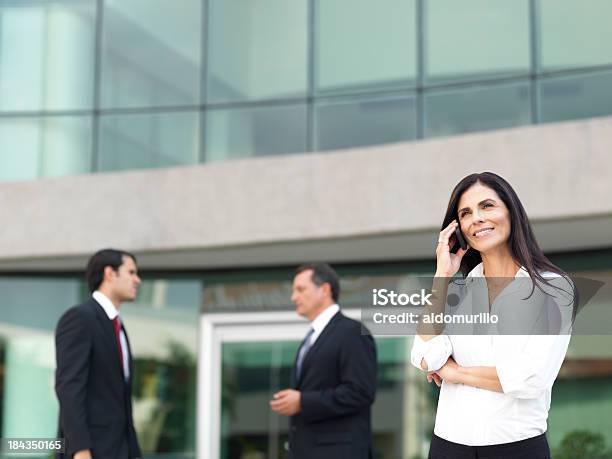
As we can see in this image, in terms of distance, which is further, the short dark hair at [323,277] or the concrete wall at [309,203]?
the concrete wall at [309,203]

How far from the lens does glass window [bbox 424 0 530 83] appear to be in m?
10.2

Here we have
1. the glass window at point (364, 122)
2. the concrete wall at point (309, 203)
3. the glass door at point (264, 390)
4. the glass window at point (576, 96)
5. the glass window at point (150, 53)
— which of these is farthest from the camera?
the glass window at point (150, 53)

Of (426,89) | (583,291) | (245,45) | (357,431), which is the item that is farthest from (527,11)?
(583,291)

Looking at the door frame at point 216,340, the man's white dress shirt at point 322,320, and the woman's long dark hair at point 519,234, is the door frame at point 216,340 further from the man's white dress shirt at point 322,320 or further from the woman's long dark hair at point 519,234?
the woman's long dark hair at point 519,234

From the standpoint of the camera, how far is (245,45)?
37.8ft

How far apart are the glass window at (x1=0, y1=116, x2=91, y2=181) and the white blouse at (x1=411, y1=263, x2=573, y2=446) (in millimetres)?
9103

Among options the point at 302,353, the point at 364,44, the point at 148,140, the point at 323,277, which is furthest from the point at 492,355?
the point at 148,140

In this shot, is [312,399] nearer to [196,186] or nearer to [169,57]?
[196,186]

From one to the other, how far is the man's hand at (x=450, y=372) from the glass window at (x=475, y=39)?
7.64 metres

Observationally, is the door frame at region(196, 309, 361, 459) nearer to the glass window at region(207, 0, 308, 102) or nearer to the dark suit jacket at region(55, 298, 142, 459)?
the glass window at region(207, 0, 308, 102)

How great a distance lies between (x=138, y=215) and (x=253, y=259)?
1.36 meters

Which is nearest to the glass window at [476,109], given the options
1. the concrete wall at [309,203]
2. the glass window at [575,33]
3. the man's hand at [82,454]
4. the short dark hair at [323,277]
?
the glass window at [575,33]

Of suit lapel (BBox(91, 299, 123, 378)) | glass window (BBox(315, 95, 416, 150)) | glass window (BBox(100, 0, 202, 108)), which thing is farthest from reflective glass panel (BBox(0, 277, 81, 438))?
suit lapel (BBox(91, 299, 123, 378))

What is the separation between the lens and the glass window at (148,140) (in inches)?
452
